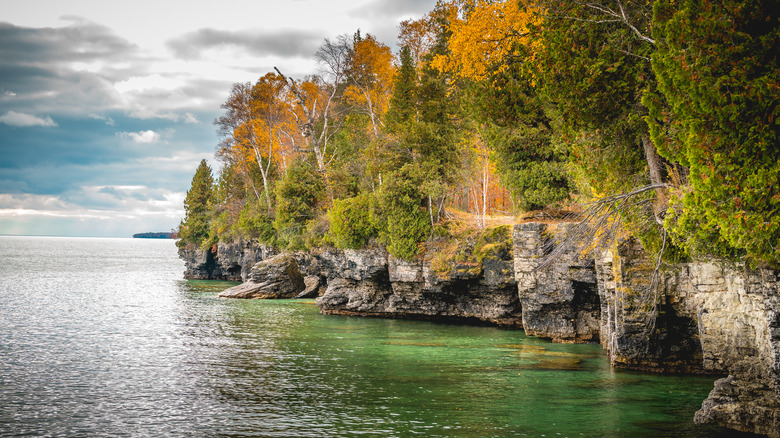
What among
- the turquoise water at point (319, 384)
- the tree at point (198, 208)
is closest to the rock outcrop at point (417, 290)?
the turquoise water at point (319, 384)

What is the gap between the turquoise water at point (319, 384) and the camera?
44.7 ft

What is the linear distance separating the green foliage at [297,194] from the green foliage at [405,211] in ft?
46.8

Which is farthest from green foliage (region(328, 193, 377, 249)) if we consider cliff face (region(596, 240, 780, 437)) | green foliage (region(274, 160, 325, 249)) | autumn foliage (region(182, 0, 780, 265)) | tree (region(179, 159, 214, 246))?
tree (region(179, 159, 214, 246))

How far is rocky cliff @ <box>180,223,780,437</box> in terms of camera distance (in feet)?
39.4

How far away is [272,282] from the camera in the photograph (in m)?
47.9

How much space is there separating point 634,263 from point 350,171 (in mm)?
27787

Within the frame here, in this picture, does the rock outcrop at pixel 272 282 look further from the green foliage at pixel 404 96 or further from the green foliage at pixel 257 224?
the green foliage at pixel 404 96

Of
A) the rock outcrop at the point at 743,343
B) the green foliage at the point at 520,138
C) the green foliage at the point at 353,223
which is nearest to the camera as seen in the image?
the rock outcrop at the point at 743,343

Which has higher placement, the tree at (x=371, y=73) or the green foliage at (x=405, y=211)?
the tree at (x=371, y=73)

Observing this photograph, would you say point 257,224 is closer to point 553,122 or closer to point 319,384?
point 319,384

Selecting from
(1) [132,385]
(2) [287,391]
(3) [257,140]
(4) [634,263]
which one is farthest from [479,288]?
(3) [257,140]

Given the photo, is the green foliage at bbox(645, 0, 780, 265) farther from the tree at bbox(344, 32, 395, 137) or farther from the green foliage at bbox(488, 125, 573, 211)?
the tree at bbox(344, 32, 395, 137)

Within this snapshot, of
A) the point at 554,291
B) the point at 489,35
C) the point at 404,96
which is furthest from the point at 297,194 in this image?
the point at 489,35

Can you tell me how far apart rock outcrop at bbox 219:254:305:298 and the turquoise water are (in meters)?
14.7
